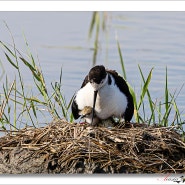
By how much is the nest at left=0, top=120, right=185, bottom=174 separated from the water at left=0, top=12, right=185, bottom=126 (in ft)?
4.10

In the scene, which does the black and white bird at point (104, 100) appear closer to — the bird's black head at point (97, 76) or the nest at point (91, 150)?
the bird's black head at point (97, 76)

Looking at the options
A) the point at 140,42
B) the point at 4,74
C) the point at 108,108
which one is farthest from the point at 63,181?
the point at 140,42

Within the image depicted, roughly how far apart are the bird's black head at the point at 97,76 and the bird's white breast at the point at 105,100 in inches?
5.3

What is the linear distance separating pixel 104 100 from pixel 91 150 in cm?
100

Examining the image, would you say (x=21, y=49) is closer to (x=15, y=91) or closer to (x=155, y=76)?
(x=15, y=91)

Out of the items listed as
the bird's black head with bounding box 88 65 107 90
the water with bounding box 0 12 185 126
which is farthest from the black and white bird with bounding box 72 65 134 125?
the water with bounding box 0 12 185 126

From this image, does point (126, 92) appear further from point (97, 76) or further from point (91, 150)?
point (91, 150)

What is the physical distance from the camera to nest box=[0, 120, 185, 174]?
9828mm

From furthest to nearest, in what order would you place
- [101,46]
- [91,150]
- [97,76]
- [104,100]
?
1. [101,46]
2. [104,100]
3. [97,76]
4. [91,150]

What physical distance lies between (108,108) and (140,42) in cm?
198

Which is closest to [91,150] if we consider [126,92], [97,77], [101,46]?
[97,77]

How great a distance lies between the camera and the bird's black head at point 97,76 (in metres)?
10.5

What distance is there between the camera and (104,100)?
1076cm

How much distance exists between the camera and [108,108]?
35.4 feet
